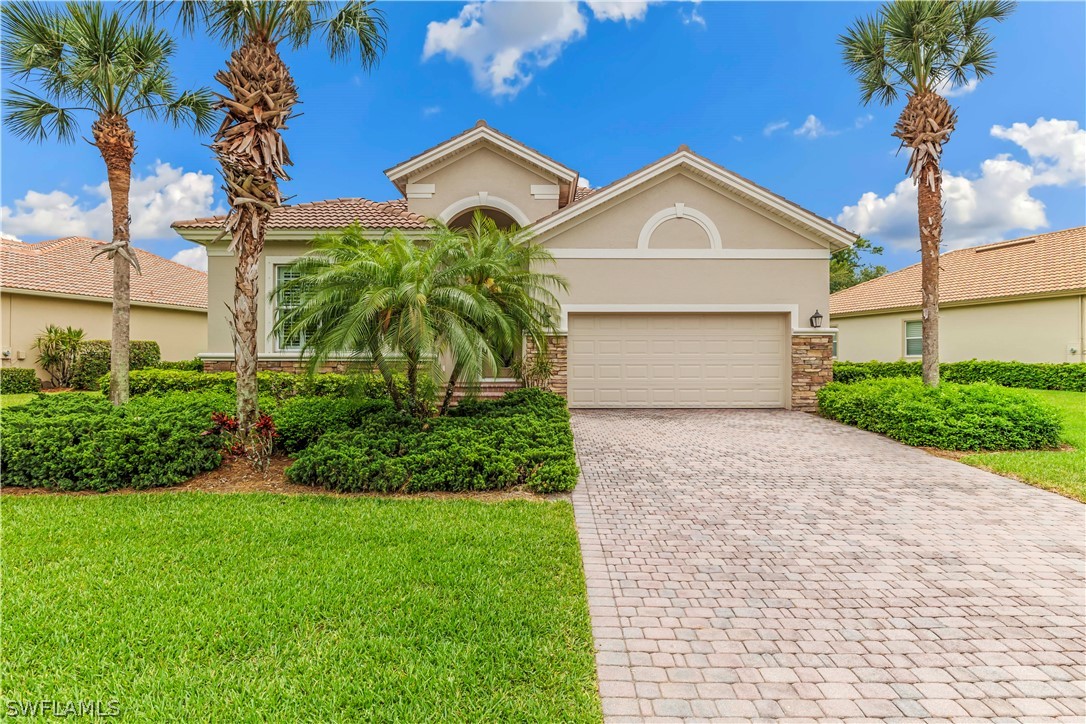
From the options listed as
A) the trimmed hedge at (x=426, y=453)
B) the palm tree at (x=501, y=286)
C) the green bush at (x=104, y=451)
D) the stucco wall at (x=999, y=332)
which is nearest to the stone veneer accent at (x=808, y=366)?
the palm tree at (x=501, y=286)

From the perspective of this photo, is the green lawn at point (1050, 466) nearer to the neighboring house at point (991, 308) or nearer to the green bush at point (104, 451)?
the neighboring house at point (991, 308)

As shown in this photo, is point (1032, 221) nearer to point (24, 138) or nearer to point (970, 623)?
point (970, 623)

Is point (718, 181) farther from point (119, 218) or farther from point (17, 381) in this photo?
point (17, 381)

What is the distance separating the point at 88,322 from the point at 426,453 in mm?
19934

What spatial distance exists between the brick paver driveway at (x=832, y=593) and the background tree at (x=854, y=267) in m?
37.8

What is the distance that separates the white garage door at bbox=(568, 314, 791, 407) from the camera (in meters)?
13.2

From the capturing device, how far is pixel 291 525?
5.10 meters

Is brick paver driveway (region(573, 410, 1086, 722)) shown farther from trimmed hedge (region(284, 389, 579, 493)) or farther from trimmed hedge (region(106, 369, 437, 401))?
trimmed hedge (region(106, 369, 437, 401))

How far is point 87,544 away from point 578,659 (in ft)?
15.1

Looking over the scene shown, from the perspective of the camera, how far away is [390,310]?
23.2ft

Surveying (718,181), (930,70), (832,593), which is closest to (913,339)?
(930,70)

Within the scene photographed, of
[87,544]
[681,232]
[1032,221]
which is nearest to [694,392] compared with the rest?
[681,232]

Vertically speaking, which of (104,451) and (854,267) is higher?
(854,267)

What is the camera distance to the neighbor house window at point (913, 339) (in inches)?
811
